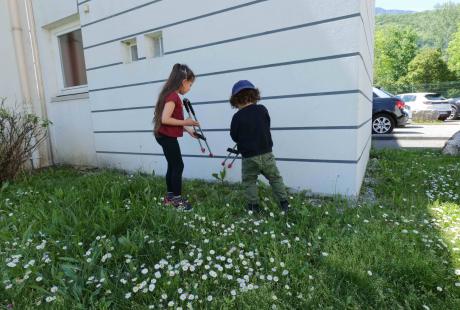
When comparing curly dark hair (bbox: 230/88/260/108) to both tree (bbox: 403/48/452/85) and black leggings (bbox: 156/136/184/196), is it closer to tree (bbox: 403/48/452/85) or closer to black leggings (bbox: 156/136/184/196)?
black leggings (bbox: 156/136/184/196)

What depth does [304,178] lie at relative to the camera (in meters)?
4.16

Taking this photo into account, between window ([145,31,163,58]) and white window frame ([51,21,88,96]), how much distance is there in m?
2.04

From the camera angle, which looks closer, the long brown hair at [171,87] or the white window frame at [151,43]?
the long brown hair at [171,87]

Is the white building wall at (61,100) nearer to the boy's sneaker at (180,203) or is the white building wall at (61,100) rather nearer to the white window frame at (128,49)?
the white window frame at (128,49)

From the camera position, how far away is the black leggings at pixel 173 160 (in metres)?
3.61

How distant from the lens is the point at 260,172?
346 centimetres

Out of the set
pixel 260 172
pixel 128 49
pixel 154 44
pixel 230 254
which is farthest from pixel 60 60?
pixel 230 254

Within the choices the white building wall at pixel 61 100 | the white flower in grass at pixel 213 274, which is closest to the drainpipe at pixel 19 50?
the white building wall at pixel 61 100

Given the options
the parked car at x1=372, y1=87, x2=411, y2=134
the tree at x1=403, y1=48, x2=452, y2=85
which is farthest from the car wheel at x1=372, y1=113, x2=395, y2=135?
the tree at x1=403, y1=48, x2=452, y2=85

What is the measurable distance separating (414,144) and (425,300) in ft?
26.4

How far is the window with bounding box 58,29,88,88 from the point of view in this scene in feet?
22.5

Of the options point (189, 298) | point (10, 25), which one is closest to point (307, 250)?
point (189, 298)

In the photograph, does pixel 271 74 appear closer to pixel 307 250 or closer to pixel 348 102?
pixel 348 102

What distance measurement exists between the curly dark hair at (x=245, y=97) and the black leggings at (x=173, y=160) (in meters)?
0.79
